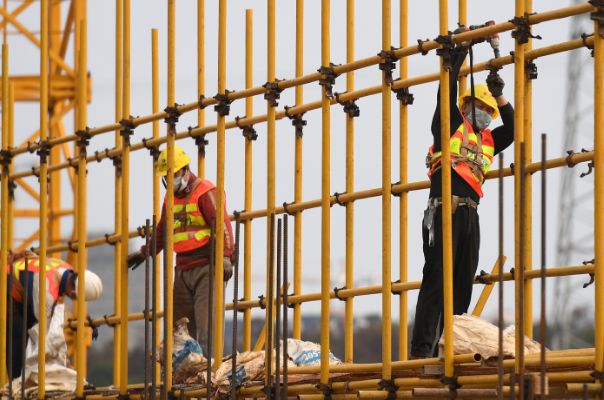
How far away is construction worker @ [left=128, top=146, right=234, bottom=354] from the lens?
9.61 m

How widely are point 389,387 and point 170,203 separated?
2.81 m

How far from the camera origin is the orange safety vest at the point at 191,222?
9672 mm

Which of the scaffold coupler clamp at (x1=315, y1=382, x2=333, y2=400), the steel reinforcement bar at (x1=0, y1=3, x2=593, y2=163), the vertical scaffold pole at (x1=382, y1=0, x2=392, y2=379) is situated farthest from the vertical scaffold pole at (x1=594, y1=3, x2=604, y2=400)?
the scaffold coupler clamp at (x1=315, y1=382, x2=333, y2=400)

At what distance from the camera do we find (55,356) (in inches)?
417

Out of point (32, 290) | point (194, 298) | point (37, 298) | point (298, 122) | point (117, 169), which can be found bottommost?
point (194, 298)

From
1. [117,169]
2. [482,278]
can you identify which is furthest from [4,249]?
[482,278]

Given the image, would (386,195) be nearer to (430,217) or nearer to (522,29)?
(430,217)

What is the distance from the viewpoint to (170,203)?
28.9ft

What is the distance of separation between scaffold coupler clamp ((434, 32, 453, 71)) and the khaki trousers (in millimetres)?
3361

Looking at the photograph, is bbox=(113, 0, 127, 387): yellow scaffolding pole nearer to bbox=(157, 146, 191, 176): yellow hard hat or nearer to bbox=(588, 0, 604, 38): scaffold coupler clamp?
bbox=(157, 146, 191, 176): yellow hard hat

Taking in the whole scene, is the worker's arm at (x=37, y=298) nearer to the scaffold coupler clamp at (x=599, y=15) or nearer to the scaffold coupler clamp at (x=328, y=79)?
the scaffold coupler clamp at (x=328, y=79)

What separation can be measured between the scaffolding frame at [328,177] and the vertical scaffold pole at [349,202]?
12 millimetres

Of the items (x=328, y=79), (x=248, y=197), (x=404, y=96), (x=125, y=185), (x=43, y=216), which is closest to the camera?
(x=328, y=79)

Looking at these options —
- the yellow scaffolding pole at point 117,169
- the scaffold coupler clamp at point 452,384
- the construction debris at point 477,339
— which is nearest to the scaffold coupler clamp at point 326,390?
the construction debris at point 477,339
